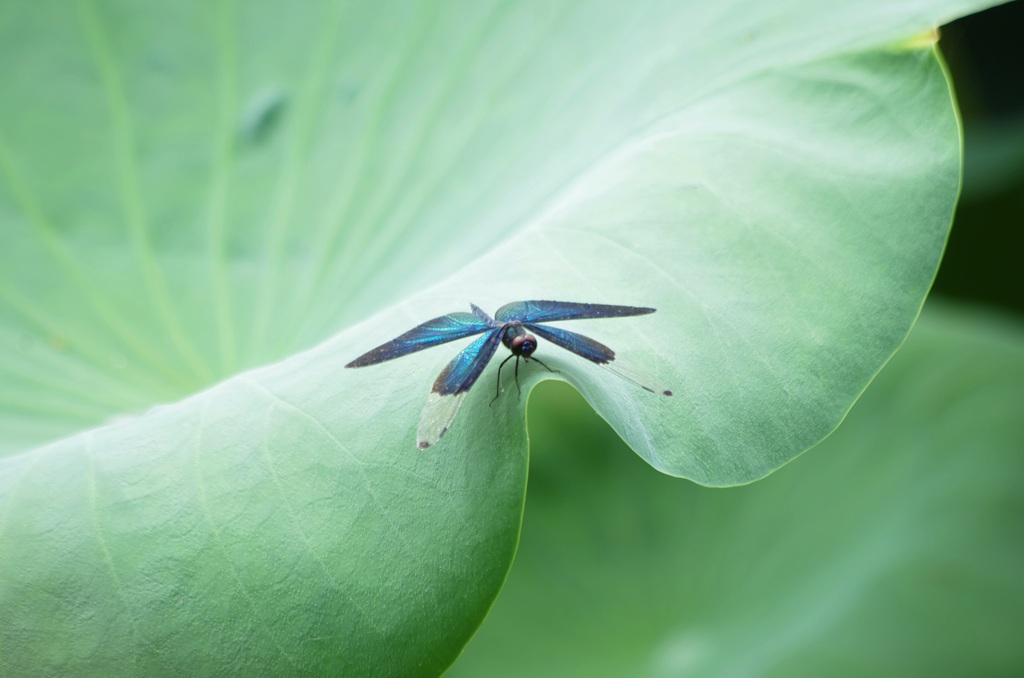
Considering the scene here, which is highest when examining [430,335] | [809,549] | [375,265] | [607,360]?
[375,265]

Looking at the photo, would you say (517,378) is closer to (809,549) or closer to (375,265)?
(375,265)

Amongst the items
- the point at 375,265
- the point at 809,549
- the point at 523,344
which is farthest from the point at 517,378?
the point at 809,549

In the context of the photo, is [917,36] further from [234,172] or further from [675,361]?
[234,172]

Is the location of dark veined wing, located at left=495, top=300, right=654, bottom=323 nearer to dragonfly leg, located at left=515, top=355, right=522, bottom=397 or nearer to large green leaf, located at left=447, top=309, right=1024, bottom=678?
dragonfly leg, located at left=515, top=355, right=522, bottom=397

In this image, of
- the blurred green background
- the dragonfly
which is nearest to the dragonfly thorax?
the dragonfly

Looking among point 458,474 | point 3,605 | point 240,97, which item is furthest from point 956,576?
point 240,97

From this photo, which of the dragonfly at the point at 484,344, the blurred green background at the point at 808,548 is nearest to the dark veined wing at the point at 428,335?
the dragonfly at the point at 484,344

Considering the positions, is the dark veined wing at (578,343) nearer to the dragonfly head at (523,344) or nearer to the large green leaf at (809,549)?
the dragonfly head at (523,344)
